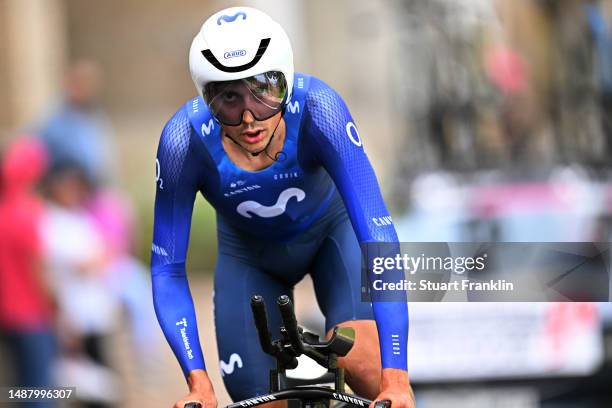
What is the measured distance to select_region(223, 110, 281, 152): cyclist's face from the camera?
513 centimetres

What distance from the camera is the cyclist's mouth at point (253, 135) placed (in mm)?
5159

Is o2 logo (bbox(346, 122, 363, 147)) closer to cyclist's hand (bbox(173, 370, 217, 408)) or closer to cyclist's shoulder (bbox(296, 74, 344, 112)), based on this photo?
cyclist's shoulder (bbox(296, 74, 344, 112))

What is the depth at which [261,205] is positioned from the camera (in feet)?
18.2

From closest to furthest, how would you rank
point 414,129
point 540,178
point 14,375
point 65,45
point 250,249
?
1. point 250,249
2. point 14,375
3. point 540,178
4. point 414,129
5. point 65,45

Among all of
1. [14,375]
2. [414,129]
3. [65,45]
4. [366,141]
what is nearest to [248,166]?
[14,375]

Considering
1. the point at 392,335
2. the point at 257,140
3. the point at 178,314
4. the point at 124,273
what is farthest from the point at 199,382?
the point at 124,273

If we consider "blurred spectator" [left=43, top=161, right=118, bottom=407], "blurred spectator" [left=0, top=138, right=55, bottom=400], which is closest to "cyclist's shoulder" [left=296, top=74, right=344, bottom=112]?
"blurred spectator" [left=0, top=138, right=55, bottom=400]

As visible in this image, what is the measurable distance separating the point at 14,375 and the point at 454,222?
147 inches

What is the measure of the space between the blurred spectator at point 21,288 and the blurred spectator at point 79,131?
1039 millimetres

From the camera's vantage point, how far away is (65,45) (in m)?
22.9

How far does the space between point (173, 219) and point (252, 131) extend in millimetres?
471

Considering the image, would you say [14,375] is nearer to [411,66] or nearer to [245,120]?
[245,120]

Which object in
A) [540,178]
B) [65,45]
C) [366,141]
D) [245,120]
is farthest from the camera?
[65,45]

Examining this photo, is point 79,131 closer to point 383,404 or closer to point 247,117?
point 247,117
